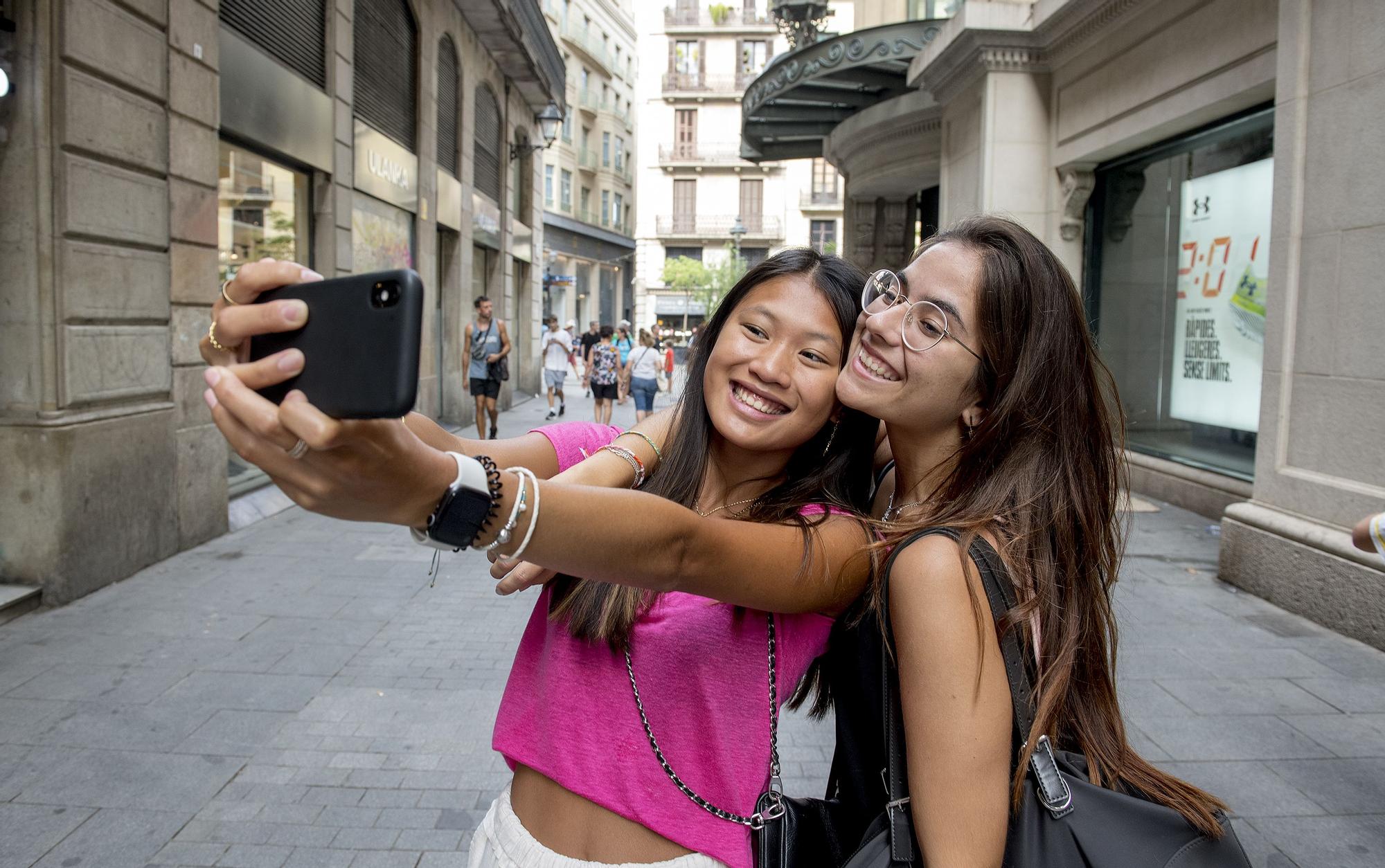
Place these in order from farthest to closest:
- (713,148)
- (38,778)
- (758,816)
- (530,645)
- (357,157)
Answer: (713,148)
(357,157)
(38,778)
(530,645)
(758,816)

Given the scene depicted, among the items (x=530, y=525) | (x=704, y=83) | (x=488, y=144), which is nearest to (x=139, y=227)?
(x=530, y=525)

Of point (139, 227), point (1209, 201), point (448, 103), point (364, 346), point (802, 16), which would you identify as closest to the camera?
point (364, 346)

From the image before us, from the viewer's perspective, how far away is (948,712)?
135 centimetres

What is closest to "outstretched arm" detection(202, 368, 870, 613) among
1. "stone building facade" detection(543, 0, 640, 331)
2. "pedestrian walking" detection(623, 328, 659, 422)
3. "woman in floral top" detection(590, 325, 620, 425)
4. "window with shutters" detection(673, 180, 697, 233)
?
"pedestrian walking" detection(623, 328, 659, 422)

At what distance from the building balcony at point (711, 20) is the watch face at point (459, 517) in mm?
56464

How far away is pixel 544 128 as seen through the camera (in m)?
23.6

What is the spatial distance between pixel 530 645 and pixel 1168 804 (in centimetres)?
100

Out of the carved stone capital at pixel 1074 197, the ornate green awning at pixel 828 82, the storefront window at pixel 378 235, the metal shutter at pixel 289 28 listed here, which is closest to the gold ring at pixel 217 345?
the metal shutter at pixel 289 28

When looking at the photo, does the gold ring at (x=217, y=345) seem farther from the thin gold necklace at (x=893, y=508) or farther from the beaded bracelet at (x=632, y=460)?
the thin gold necklace at (x=893, y=508)

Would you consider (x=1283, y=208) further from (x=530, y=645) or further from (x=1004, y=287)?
(x=530, y=645)

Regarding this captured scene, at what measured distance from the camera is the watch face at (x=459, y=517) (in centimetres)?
106

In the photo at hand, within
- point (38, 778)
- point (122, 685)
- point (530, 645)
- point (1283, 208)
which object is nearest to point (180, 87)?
point (122, 685)

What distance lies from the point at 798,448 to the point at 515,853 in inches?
33.1

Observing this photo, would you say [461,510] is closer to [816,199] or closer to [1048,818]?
[1048,818]
